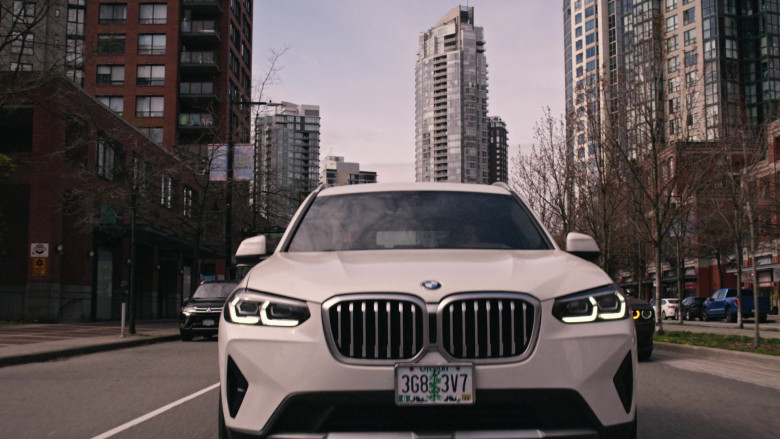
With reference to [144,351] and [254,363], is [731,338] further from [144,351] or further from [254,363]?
[254,363]

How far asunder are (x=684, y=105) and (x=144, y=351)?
1528 cm

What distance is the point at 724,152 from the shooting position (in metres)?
22.9

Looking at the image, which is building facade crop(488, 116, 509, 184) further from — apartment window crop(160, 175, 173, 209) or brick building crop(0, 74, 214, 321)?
brick building crop(0, 74, 214, 321)

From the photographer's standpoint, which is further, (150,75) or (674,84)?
(150,75)

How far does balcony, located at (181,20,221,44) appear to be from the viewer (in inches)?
2202

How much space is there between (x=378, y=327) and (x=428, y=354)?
0.25m

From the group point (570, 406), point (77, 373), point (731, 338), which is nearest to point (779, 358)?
point (731, 338)

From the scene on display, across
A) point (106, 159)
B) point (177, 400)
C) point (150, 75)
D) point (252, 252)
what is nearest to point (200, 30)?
point (150, 75)

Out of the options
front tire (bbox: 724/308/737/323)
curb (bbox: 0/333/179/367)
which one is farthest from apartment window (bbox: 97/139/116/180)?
front tire (bbox: 724/308/737/323)

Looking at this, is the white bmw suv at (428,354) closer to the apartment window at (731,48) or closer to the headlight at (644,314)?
the headlight at (644,314)

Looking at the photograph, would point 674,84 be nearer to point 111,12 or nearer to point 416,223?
point 416,223

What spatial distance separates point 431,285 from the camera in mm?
3428

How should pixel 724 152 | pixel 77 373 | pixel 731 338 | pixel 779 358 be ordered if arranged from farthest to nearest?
pixel 724 152 < pixel 731 338 < pixel 779 358 < pixel 77 373

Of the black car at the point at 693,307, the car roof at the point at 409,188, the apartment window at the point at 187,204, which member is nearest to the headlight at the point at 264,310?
the car roof at the point at 409,188
